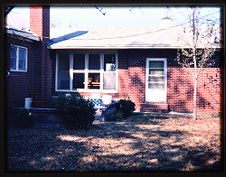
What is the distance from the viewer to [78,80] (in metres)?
16.7

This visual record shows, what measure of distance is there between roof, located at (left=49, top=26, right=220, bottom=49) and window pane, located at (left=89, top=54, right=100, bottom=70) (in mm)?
865

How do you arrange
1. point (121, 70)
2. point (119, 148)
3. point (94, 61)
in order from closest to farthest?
point (119, 148) → point (121, 70) → point (94, 61)

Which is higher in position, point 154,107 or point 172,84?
point 172,84

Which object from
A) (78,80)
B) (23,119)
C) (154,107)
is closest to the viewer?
(23,119)

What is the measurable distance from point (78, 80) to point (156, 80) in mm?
3947

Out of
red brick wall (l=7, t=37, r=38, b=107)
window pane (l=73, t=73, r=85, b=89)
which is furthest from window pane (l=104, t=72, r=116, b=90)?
red brick wall (l=7, t=37, r=38, b=107)

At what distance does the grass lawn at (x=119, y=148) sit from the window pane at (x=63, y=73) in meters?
5.77

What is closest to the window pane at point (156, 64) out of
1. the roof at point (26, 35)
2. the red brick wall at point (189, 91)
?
the red brick wall at point (189, 91)

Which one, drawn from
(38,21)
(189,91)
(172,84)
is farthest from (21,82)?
(189,91)

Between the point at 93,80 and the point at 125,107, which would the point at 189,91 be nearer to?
the point at 125,107

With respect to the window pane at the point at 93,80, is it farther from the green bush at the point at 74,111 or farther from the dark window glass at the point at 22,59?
the green bush at the point at 74,111

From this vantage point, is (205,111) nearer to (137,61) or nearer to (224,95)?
(137,61)

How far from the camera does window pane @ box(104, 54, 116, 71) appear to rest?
16.4 m

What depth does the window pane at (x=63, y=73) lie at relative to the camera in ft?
55.0
